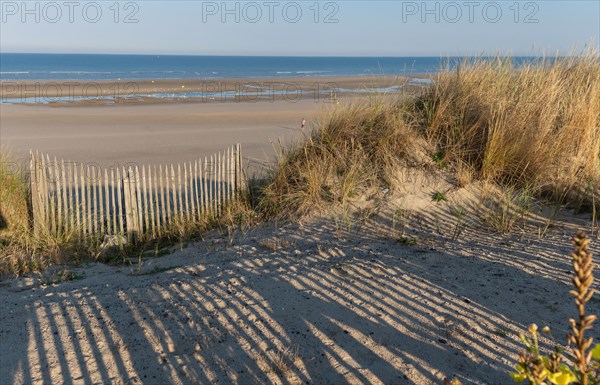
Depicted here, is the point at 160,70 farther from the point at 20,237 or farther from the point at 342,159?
the point at 20,237

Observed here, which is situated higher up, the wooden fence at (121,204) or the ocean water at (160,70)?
the ocean water at (160,70)

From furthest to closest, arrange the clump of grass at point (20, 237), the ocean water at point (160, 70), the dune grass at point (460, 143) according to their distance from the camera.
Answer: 1. the ocean water at point (160, 70)
2. the dune grass at point (460, 143)
3. the clump of grass at point (20, 237)

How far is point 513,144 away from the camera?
7477mm

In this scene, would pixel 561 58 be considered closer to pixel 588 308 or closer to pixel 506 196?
pixel 506 196

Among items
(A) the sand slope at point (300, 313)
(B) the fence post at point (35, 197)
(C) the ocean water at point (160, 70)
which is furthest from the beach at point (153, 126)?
(C) the ocean water at point (160, 70)

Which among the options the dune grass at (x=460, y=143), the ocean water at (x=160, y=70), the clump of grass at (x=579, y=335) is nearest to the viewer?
the clump of grass at (x=579, y=335)

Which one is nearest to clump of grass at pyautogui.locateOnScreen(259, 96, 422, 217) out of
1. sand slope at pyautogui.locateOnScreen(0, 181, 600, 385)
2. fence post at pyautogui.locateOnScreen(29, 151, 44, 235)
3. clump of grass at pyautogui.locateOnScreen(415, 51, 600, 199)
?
clump of grass at pyautogui.locateOnScreen(415, 51, 600, 199)

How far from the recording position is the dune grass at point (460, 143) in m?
7.42

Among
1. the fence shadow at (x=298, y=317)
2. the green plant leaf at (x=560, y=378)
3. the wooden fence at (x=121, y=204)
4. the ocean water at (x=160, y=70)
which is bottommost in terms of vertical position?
the fence shadow at (x=298, y=317)

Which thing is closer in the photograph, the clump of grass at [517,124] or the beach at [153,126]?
the clump of grass at [517,124]

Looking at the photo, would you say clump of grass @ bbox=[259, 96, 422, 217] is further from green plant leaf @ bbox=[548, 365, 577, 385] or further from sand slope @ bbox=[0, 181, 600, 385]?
green plant leaf @ bbox=[548, 365, 577, 385]

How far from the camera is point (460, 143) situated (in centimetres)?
794

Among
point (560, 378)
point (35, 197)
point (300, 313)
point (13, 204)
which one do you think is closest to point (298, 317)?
point (300, 313)

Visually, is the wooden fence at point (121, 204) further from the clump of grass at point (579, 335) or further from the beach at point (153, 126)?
the clump of grass at point (579, 335)
